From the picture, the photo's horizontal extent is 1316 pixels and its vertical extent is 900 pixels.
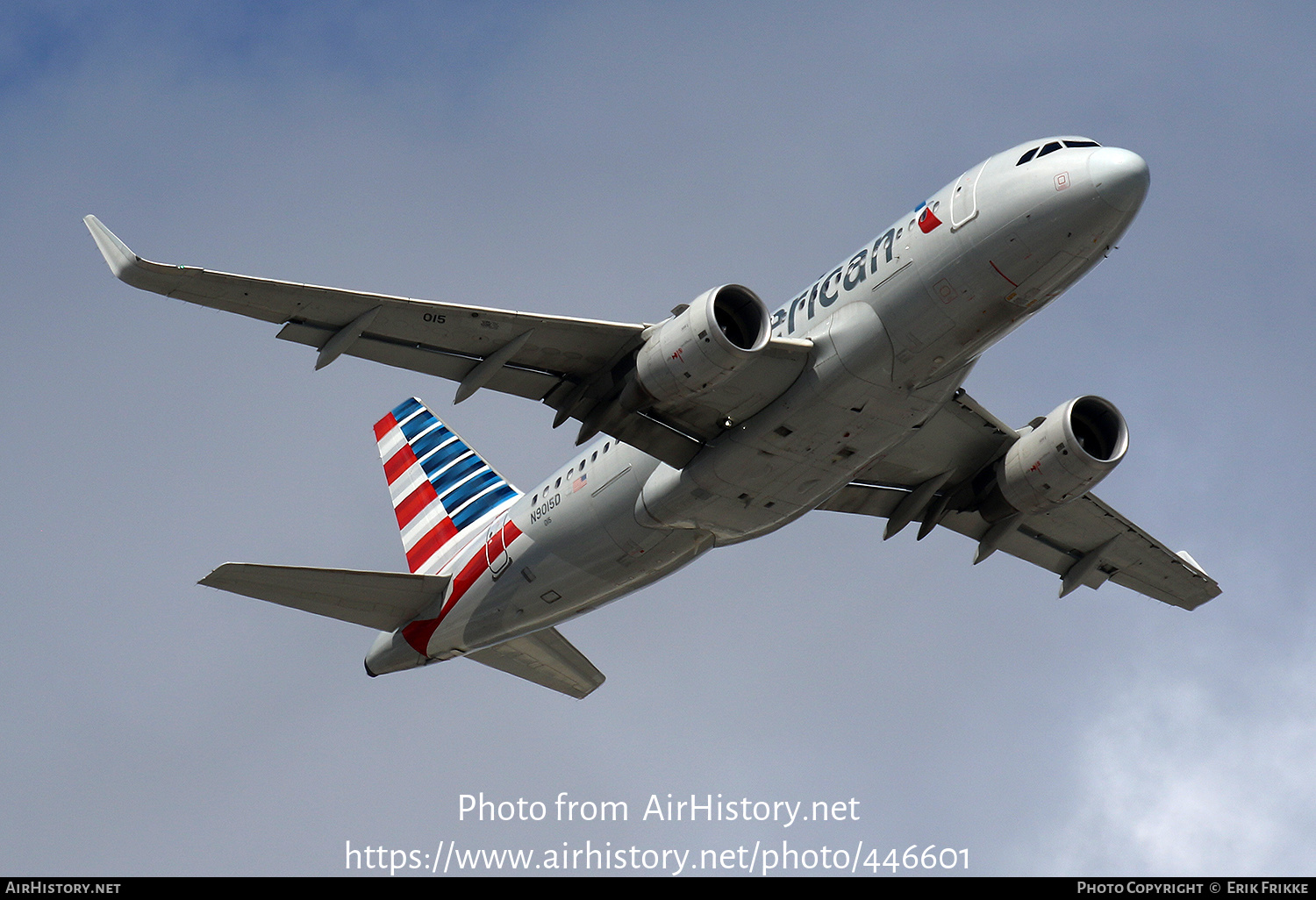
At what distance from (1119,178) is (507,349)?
11040 mm

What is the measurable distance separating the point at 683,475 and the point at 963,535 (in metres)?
9.88

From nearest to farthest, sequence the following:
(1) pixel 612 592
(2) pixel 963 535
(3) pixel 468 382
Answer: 1. (3) pixel 468 382
2. (1) pixel 612 592
3. (2) pixel 963 535

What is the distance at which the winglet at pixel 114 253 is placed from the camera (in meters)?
22.2

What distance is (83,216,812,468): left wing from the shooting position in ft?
77.8

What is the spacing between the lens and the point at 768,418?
25438 millimetres

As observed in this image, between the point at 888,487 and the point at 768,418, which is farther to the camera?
the point at 888,487

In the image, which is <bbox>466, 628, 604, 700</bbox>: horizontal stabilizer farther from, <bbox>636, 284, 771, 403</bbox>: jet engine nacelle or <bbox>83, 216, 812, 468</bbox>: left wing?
<bbox>636, 284, 771, 403</bbox>: jet engine nacelle

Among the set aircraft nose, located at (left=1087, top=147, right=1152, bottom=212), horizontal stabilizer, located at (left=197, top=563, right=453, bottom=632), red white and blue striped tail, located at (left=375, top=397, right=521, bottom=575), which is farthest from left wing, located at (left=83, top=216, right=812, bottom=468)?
red white and blue striped tail, located at (left=375, top=397, right=521, bottom=575)

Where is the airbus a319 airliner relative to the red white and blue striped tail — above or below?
below

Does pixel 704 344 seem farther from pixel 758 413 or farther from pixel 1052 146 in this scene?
pixel 1052 146

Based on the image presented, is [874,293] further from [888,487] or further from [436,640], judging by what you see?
[436,640]

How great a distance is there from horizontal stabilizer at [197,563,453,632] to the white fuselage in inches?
82.7

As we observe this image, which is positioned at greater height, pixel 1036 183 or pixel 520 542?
pixel 1036 183
